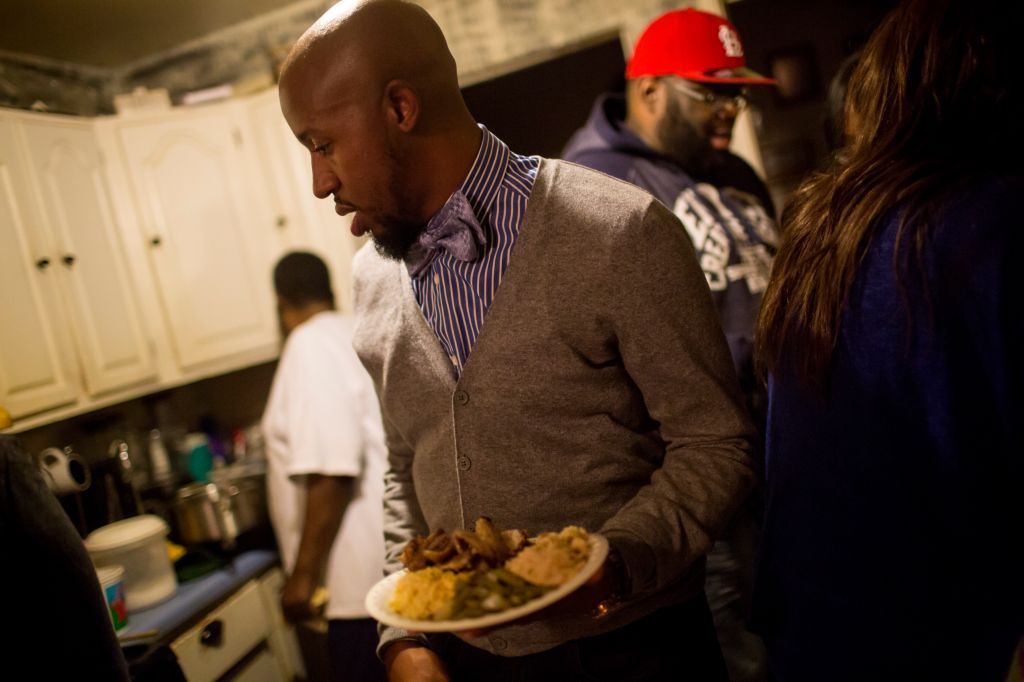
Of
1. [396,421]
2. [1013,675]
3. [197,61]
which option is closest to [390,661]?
[396,421]

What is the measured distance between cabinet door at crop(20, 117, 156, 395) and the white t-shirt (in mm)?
805

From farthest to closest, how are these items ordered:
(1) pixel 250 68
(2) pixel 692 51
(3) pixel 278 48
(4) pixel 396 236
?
1. (1) pixel 250 68
2. (3) pixel 278 48
3. (2) pixel 692 51
4. (4) pixel 396 236

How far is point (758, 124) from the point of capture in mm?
4527

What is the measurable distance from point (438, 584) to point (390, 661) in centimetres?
40

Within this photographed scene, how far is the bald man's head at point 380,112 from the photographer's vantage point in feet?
3.32

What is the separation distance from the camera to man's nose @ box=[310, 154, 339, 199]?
1.05 metres

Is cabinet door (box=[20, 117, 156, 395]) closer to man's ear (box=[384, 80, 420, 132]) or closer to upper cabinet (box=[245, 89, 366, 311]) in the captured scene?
upper cabinet (box=[245, 89, 366, 311])

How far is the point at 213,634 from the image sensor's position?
6.81 ft

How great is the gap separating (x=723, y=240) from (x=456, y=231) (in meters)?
0.93

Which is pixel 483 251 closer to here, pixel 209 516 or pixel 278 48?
pixel 209 516

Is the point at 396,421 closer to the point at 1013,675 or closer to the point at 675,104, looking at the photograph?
the point at 1013,675

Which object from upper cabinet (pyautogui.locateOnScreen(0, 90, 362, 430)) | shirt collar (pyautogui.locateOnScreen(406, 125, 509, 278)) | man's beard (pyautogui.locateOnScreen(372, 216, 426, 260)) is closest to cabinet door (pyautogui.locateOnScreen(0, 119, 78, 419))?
upper cabinet (pyautogui.locateOnScreen(0, 90, 362, 430))

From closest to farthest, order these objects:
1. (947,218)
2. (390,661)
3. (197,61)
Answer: (947,218) < (390,661) < (197,61)

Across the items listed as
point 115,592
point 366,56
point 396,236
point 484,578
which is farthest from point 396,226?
point 115,592
